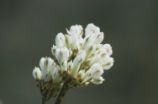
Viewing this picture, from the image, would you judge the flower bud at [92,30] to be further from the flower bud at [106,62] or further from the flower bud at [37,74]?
the flower bud at [37,74]

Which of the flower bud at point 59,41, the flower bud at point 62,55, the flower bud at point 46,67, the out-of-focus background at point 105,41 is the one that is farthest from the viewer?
the out-of-focus background at point 105,41

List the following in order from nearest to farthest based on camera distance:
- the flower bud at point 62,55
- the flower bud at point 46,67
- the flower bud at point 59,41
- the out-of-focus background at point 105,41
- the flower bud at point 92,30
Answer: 1. the flower bud at point 62,55
2. the flower bud at point 46,67
3. the flower bud at point 59,41
4. the flower bud at point 92,30
5. the out-of-focus background at point 105,41

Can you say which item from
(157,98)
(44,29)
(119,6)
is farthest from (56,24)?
(157,98)

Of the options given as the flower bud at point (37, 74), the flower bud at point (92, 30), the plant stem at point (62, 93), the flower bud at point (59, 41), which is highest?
the flower bud at point (92, 30)

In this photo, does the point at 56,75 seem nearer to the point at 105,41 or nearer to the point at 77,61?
the point at 77,61

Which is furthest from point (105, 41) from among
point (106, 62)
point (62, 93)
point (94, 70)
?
point (62, 93)

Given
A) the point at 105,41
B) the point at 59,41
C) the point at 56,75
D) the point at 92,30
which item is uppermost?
the point at 105,41

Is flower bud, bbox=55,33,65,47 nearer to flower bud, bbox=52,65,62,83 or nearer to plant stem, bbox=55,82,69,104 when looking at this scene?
Result: flower bud, bbox=52,65,62,83

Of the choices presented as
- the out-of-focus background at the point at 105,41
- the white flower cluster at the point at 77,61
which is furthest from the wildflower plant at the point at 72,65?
the out-of-focus background at the point at 105,41
